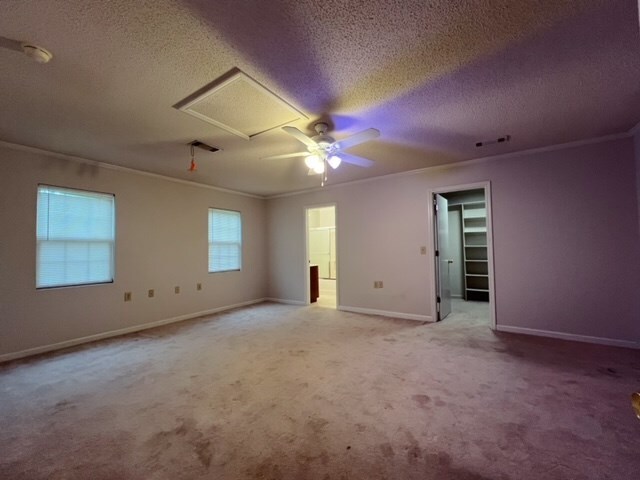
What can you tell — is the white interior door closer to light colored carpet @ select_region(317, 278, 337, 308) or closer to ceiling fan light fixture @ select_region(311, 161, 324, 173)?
light colored carpet @ select_region(317, 278, 337, 308)

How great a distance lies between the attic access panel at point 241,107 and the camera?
208 cm

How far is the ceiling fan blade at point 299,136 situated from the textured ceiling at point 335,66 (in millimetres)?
224

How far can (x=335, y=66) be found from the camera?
6.11 ft

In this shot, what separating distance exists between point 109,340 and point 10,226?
1722 millimetres

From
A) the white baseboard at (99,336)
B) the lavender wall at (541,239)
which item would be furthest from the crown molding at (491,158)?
the white baseboard at (99,336)

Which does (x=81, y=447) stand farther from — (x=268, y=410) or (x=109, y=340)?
(x=109, y=340)

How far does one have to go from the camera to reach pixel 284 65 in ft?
6.02

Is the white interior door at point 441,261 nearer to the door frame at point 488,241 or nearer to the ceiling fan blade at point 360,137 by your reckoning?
the door frame at point 488,241

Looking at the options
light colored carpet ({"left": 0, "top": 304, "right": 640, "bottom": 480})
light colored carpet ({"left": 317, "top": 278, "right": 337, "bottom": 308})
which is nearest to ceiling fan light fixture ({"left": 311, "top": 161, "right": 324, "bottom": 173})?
light colored carpet ({"left": 0, "top": 304, "right": 640, "bottom": 480})

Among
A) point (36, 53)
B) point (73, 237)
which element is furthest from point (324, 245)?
point (36, 53)

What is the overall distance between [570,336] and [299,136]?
12.9 ft

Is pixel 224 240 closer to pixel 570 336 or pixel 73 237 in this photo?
pixel 73 237

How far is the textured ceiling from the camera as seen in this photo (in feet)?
4.79

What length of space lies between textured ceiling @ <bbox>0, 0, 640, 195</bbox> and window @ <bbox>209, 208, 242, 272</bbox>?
243 centimetres
